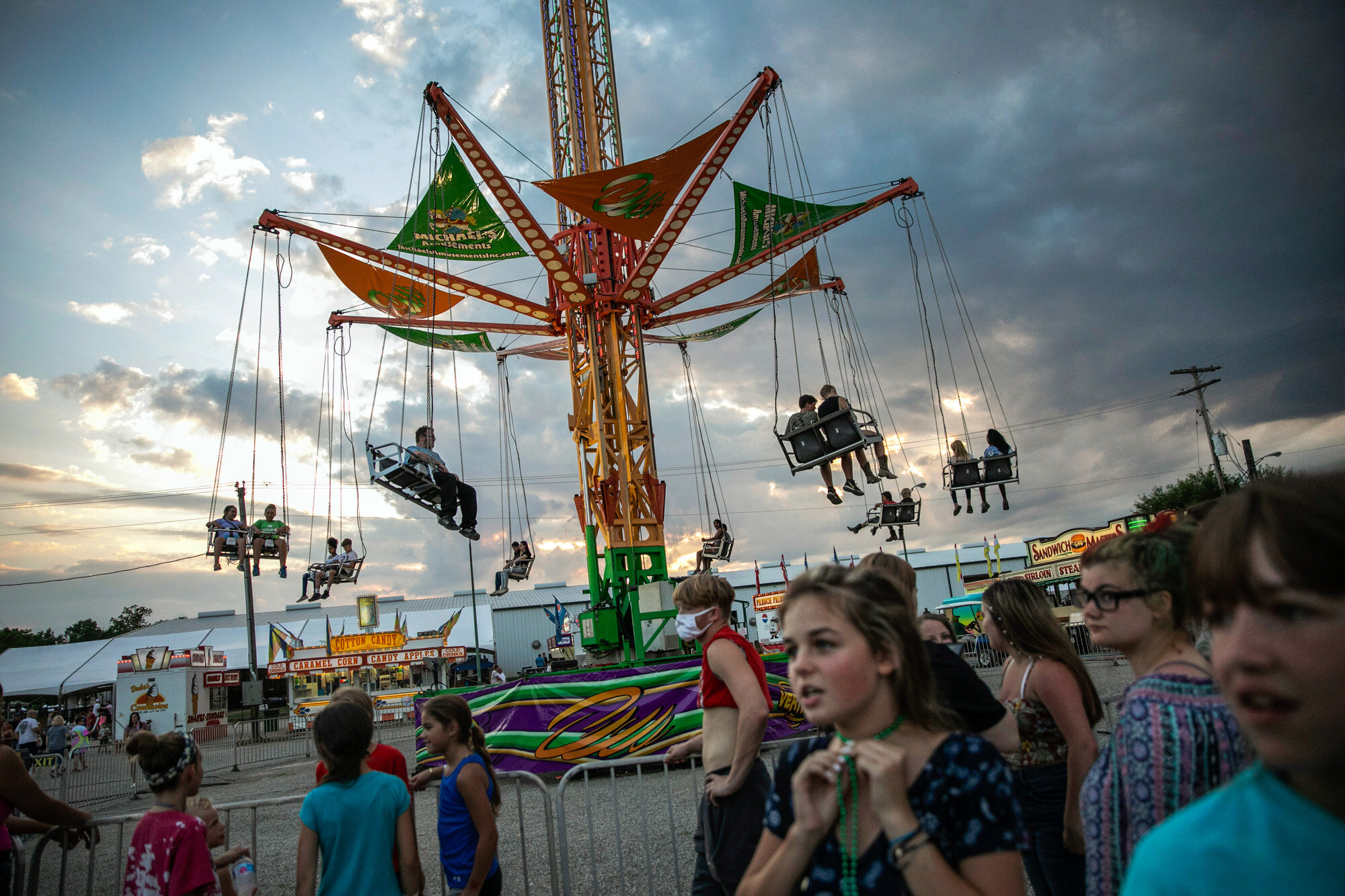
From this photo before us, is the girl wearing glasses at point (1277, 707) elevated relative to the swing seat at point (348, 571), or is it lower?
lower

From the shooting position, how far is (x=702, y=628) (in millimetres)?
3121

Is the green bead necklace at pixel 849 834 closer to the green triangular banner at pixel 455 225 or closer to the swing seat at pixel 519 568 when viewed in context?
the green triangular banner at pixel 455 225

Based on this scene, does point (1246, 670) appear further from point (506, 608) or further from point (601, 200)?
point (506, 608)

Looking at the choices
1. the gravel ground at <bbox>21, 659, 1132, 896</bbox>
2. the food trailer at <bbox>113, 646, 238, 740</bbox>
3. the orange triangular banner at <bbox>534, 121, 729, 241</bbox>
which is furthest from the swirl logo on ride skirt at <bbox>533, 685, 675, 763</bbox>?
the food trailer at <bbox>113, 646, 238, 740</bbox>

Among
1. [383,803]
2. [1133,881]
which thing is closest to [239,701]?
[383,803]

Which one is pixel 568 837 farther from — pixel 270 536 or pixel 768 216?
pixel 768 216

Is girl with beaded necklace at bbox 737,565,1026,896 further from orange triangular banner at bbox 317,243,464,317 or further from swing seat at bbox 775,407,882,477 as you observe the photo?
orange triangular banner at bbox 317,243,464,317

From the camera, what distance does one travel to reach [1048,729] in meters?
2.72

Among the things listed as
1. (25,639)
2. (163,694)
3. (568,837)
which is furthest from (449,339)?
(25,639)

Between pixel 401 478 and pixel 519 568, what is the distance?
24.4ft

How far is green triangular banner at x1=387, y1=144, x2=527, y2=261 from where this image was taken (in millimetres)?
12312

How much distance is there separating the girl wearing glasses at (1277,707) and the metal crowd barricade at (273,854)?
3.45m

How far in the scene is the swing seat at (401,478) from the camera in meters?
9.78

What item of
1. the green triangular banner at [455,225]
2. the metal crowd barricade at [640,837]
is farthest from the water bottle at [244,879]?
the green triangular banner at [455,225]
